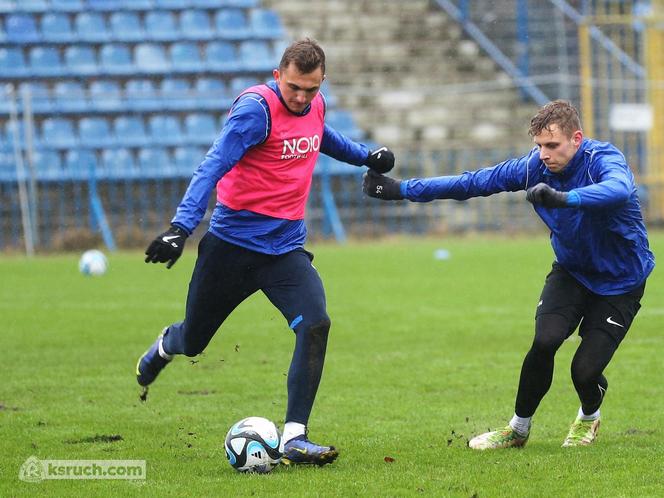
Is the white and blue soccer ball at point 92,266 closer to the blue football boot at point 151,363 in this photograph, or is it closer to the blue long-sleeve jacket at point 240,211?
the blue football boot at point 151,363

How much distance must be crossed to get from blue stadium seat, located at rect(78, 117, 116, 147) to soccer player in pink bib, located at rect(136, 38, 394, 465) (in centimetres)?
1696

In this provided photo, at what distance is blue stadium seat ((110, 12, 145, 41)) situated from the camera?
24.8 m

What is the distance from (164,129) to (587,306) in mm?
17827

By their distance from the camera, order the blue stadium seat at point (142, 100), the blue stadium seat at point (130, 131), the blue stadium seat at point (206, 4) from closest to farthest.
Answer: the blue stadium seat at point (142, 100), the blue stadium seat at point (130, 131), the blue stadium seat at point (206, 4)

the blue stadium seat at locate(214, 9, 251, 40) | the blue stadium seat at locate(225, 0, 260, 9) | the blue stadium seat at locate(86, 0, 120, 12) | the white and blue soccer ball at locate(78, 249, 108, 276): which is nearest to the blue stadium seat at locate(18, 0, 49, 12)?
the blue stadium seat at locate(86, 0, 120, 12)

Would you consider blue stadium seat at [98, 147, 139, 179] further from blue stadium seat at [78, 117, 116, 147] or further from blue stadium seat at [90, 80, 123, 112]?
blue stadium seat at [90, 80, 123, 112]

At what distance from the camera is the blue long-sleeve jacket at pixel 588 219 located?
614cm

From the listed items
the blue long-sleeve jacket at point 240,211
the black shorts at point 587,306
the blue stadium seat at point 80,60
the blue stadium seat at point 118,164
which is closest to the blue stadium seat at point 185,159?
the blue stadium seat at point 118,164

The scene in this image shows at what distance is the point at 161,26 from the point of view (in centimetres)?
2520

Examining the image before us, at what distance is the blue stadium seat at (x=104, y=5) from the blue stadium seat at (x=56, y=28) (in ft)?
2.22

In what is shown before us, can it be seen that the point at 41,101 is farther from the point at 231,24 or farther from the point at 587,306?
the point at 587,306

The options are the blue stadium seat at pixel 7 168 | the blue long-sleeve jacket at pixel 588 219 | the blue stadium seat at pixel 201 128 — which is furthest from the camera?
the blue stadium seat at pixel 201 128

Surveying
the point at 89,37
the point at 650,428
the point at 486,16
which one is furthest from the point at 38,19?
the point at 650,428

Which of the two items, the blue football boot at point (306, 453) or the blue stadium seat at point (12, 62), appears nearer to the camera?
the blue football boot at point (306, 453)
